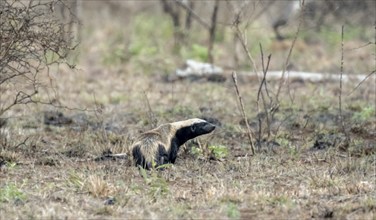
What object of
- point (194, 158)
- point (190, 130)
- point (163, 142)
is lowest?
point (194, 158)

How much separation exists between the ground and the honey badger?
156 mm

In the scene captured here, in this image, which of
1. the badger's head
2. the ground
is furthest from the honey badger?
the ground

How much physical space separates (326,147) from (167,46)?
9.62 metres

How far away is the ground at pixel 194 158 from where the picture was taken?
22.8ft

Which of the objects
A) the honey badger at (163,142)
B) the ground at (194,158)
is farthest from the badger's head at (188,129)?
the ground at (194,158)

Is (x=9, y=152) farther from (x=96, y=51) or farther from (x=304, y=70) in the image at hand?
(x=96, y=51)

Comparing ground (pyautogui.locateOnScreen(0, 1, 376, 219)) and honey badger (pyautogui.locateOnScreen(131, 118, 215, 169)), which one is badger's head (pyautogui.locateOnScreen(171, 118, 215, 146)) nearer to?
honey badger (pyautogui.locateOnScreen(131, 118, 215, 169))

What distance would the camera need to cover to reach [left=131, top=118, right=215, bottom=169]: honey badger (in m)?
8.41

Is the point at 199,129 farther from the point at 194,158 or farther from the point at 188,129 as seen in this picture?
the point at 194,158

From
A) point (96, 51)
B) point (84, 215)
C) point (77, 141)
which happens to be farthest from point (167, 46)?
point (84, 215)

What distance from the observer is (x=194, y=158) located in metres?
9.21

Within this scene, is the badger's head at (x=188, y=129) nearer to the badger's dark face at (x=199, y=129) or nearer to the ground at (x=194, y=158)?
the badger's dark face at (x=199, y=129)

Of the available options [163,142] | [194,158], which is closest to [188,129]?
[194,158]

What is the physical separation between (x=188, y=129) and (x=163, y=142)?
21.4 inches
